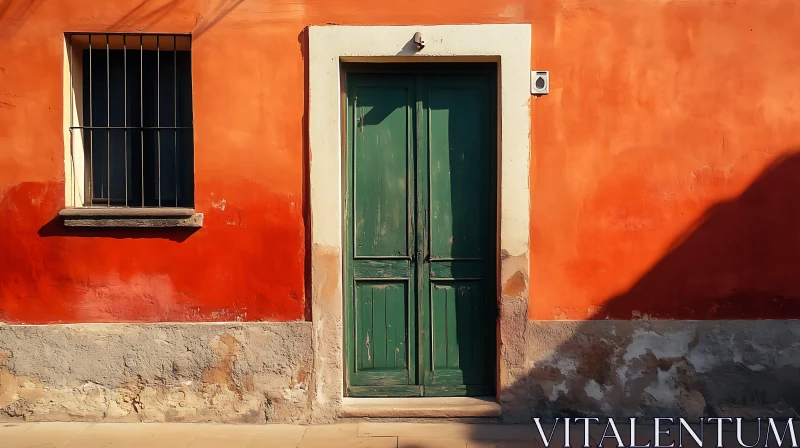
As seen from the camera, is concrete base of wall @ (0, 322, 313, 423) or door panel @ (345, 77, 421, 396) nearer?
concrete base of wall @ (0, 322, 313, 423)

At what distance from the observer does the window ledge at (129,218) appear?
4848 mm

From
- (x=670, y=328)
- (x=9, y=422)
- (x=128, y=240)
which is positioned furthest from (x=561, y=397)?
(x=9, y=422)

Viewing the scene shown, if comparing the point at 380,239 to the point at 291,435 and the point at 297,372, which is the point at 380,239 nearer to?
the point at 297,372

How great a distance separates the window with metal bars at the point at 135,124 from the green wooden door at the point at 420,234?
130 cm

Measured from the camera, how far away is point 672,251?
496cm

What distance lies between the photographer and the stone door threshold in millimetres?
4945

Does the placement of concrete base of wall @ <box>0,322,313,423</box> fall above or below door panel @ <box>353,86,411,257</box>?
below

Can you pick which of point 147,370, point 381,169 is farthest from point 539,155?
point 147,370

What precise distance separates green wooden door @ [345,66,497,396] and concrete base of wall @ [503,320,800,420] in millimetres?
695

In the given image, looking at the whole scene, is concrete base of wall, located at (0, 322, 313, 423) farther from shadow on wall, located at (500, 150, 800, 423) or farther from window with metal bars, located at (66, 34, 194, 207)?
shadow on wall, located at (500, 150, 800, 423)

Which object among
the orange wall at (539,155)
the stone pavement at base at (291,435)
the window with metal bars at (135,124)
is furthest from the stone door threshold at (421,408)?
the window with metal bars at (135,124)

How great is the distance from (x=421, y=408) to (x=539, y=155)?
79.8 inches

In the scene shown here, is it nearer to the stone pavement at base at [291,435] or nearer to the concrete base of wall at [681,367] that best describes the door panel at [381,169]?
the stone pavement at base at [291,435]

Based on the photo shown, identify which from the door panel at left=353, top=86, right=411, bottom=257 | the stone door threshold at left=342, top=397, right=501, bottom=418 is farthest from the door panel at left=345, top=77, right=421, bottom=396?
the stone door threshold at left=342, top=397, right=501, bottom=418
